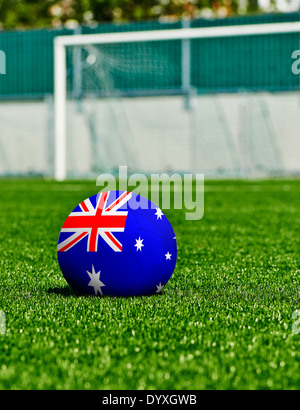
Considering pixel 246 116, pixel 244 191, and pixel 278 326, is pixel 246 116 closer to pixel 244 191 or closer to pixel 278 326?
pixel 244 191

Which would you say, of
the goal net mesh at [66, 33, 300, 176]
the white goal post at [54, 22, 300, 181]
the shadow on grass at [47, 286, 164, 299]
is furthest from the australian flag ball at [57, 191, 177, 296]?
the goal net mesh at [66, 33, 300, 176]

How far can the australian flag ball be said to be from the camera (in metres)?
3.26

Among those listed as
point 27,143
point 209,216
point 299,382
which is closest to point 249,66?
point 27,143

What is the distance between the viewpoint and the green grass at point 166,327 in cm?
218

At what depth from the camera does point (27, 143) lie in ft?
76.6

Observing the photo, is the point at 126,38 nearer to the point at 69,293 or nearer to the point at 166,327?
the point at 69,293

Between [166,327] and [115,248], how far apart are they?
60cm

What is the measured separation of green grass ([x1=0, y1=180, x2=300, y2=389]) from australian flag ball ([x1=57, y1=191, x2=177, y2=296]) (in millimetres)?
88

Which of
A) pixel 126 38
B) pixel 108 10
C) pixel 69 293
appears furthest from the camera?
pixel 108 10

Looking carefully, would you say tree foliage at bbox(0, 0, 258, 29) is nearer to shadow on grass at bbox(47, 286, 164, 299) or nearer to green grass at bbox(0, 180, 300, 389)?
green grass at bbox(0, 180, 300, 389)

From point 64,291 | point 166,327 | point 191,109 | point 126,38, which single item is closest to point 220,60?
point 191,109

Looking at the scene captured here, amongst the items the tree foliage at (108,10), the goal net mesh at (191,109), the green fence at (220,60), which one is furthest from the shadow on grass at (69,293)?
the tree foliage at (108,10)

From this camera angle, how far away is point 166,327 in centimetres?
281

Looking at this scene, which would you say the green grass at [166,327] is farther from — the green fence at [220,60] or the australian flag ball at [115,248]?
the green fence at [220,60]
